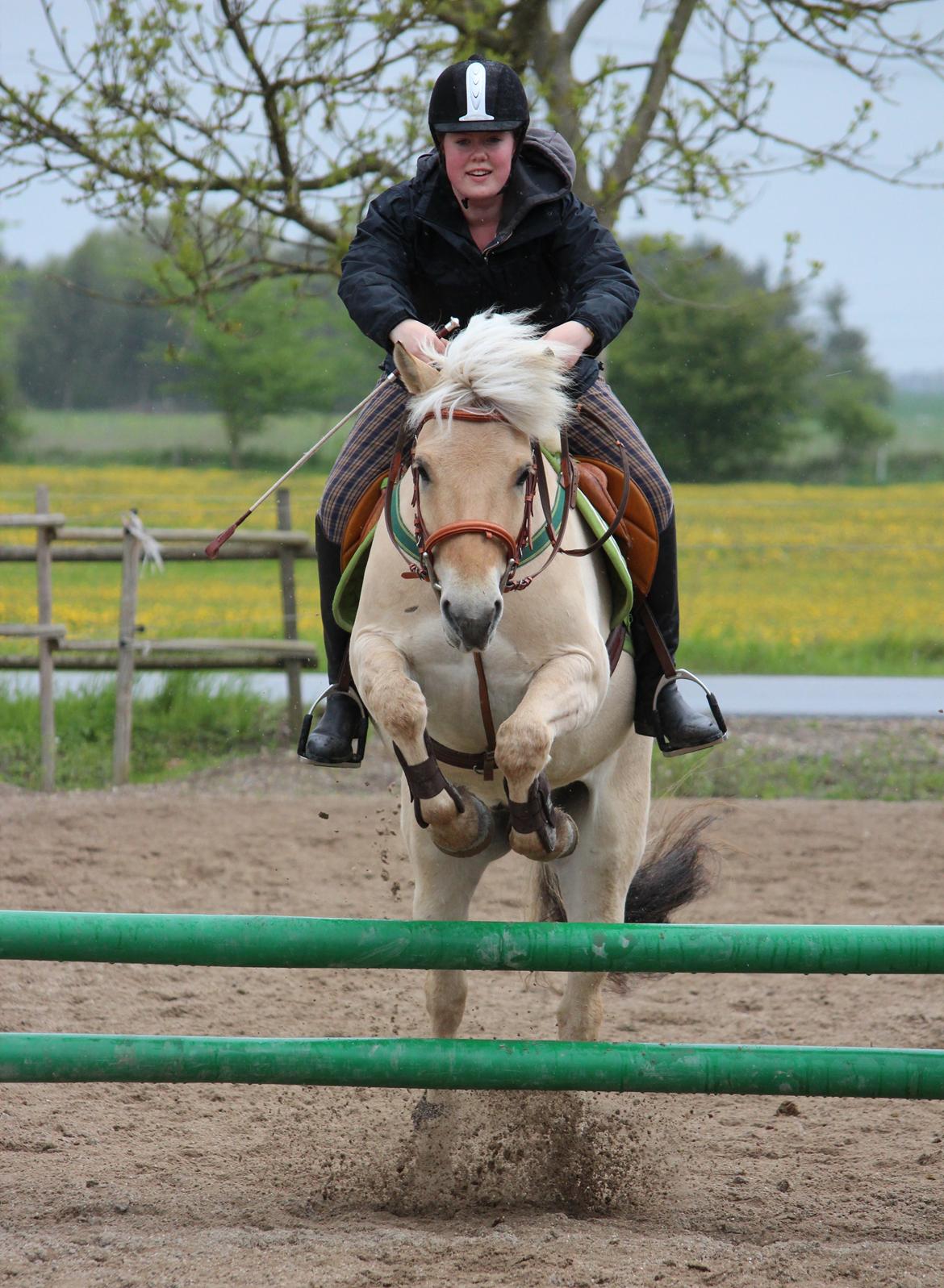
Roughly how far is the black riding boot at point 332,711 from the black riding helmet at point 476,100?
1149 millimetres

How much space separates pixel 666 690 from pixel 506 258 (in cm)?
132

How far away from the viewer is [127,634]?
8727 mm

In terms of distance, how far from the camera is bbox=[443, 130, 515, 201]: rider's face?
10.9 feet

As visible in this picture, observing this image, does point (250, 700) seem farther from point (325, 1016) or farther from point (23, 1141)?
point (23, 1141)

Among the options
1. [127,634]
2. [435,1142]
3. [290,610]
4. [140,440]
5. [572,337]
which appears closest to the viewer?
[572,337]

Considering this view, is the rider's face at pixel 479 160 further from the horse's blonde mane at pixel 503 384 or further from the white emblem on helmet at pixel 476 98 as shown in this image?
the horse's blonde mane at pixel 503 384

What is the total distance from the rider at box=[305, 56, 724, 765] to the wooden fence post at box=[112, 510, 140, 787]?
4.97 meters

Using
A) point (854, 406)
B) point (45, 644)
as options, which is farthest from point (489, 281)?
point (854, 406)

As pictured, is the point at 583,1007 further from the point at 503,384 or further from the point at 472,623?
the point at 503,384

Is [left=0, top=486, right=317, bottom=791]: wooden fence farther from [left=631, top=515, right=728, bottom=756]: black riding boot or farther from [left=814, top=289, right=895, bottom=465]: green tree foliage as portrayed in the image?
[left=814, top=289, right=895, bottom=465]: green tree foliage

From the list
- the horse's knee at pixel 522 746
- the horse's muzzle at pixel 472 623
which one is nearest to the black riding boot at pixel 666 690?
the horse's knee at pixel 522 746

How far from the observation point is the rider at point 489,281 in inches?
129

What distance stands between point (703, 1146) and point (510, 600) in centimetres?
173

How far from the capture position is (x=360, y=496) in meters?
3.64
